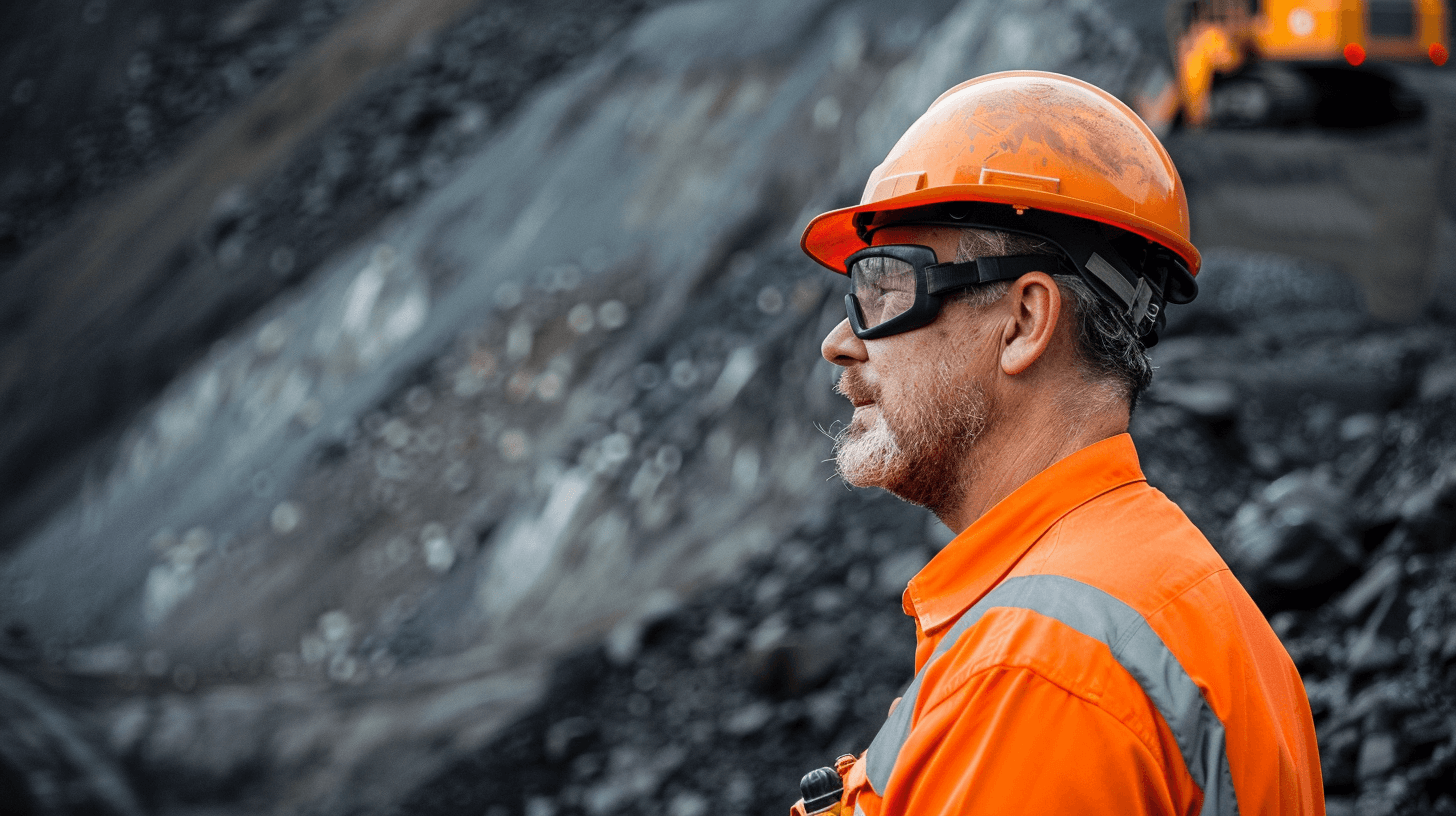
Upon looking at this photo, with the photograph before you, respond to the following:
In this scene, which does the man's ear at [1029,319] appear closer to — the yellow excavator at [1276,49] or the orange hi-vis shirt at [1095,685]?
the orange hi-vis shirt at [1095,685]

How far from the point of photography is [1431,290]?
729 centimetres

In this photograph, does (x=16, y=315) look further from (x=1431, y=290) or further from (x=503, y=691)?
(x=1431, y=290)

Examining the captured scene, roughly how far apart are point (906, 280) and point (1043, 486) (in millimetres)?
364

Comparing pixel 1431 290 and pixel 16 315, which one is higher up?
pixel 16 315

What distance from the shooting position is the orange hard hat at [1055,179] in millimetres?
1440

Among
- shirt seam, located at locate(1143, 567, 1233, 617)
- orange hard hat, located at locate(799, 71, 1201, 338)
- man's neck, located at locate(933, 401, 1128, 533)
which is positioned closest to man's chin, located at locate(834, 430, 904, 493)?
man's neck, located at locate(933, 401, 1128, 533)

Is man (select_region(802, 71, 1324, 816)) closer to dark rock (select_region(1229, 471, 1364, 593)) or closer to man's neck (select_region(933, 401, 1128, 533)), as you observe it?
man's neck (select_region(933, 401, 1128, 533))

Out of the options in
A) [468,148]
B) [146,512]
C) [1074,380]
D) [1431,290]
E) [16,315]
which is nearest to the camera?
[1074,380]

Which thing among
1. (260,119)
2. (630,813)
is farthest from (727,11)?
(630,813)

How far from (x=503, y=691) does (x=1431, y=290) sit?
6.67 metres

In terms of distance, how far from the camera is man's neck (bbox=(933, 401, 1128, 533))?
1.44 m

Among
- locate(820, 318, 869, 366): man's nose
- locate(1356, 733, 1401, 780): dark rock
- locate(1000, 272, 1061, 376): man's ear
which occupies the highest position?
locate(1000, 272, 1061, 376): man's ear

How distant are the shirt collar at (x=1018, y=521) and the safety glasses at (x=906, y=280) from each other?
265mm

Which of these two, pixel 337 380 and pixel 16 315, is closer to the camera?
pixel 337 380
